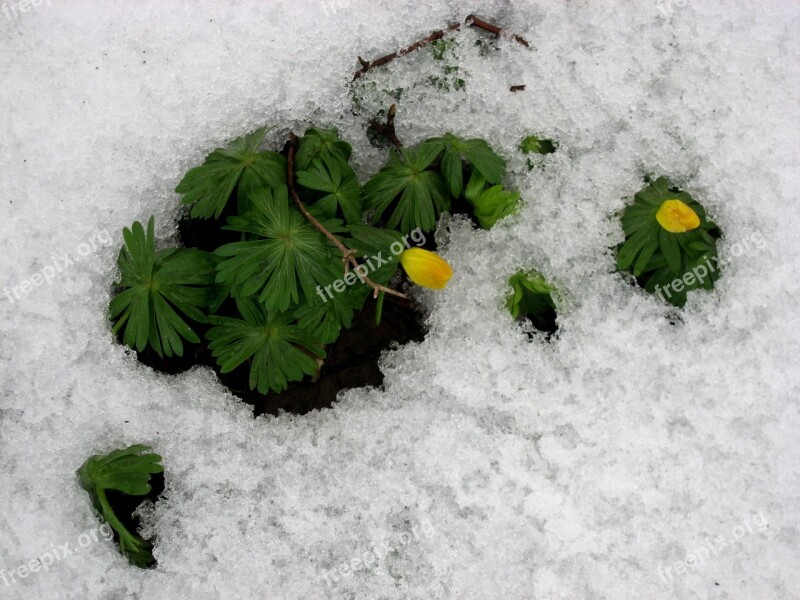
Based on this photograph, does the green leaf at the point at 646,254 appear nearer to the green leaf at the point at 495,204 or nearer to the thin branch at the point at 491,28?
the green leaf at the point at 495,204

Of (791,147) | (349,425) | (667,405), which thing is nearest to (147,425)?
(349,425)

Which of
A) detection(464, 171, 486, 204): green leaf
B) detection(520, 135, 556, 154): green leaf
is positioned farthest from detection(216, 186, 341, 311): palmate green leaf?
detection(520, 135, 556, 154): green leaf

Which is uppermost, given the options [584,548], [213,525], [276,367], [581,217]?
[581,217]

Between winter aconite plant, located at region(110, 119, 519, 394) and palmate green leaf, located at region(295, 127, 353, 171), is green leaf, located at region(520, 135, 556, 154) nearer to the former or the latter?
winter aconite plant, located at region(110, 119, 519, 394)

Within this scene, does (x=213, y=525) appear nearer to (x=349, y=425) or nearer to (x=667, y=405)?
(x=349, y=425)

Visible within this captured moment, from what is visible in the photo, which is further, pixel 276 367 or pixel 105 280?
pixel 105 280
